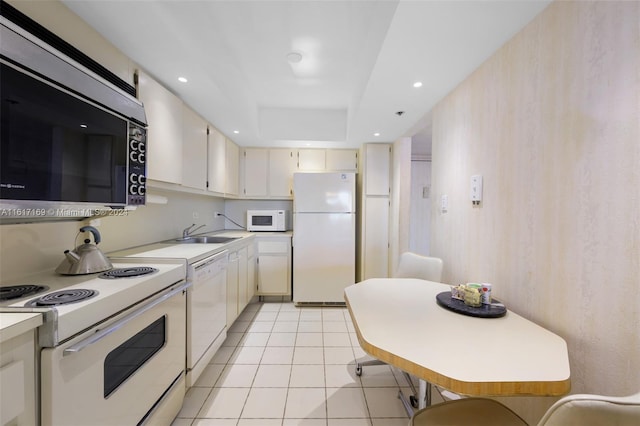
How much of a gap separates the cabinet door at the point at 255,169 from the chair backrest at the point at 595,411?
3453 mm

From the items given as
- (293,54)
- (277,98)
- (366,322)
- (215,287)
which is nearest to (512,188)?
(366,322)

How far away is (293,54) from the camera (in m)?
1.90

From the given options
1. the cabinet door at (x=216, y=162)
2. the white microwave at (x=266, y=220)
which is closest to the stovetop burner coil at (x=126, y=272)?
the cabinet door at (x=216, y=162)

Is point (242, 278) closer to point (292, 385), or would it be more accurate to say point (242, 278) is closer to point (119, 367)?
point (292, 385)

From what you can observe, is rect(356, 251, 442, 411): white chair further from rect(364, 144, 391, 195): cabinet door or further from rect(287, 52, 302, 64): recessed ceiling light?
rect(287, 52, 302, 64): recessed ceiling light

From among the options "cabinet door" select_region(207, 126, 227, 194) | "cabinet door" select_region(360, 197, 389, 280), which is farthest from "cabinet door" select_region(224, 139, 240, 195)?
"cabinet door" select_region(360, 197, 389, 280)

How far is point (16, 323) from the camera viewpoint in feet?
2.20

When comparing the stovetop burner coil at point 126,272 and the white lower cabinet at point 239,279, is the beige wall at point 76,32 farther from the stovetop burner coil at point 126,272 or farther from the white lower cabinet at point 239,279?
the white lower cabinet at point 239,279

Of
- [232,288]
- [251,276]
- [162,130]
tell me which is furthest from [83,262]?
[251,276]

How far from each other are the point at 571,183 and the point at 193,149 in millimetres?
2546

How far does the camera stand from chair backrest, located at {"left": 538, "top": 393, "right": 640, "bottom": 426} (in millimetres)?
468

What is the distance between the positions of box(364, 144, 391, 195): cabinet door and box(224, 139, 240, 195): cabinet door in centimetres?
177

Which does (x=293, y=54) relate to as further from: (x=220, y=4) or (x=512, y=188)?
(x=512, y=188)

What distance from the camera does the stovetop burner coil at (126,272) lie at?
1175 mm
